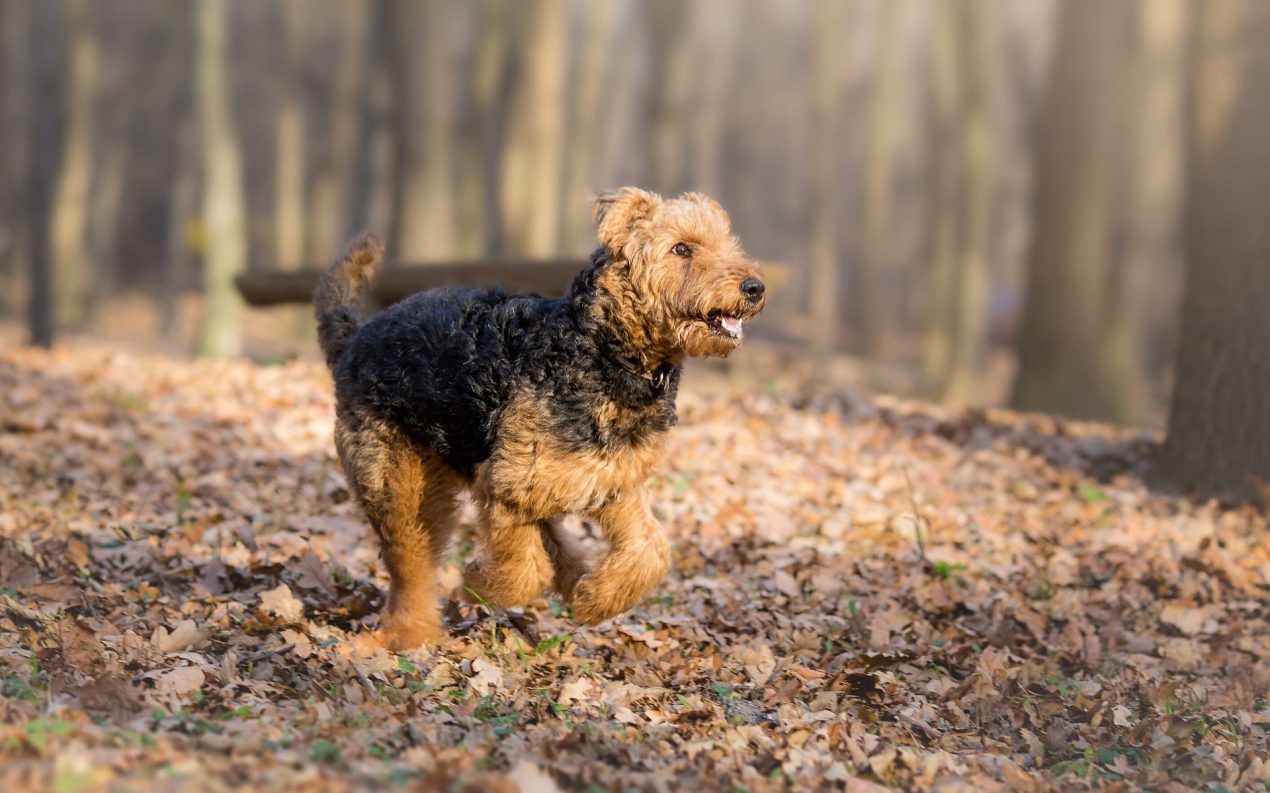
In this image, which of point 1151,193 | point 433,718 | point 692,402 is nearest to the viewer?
point 433,718

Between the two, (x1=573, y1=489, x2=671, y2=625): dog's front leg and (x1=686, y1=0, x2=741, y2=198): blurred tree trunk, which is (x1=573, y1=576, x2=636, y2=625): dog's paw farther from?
(x1=686, y1=0, x2=741, y2=198): blurred tree trunk

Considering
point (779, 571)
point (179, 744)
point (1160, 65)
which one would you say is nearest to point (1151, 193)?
point (1160, 65)

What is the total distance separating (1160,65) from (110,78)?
2260 cm

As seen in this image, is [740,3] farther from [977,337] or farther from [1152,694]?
[1152,694]

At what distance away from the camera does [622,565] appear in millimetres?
4980

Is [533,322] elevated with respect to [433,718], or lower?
elevated

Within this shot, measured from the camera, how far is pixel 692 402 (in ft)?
32.7

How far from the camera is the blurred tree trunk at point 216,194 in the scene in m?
14.1

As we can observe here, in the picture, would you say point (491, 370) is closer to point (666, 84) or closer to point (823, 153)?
point (666, 84)

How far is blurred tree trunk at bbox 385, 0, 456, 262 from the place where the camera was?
622 inches

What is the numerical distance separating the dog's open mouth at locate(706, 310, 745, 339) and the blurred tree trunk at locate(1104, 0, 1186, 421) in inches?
387

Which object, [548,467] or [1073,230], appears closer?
[548,467]

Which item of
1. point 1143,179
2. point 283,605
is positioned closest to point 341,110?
point 1143,179

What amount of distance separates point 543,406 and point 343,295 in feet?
5.08
